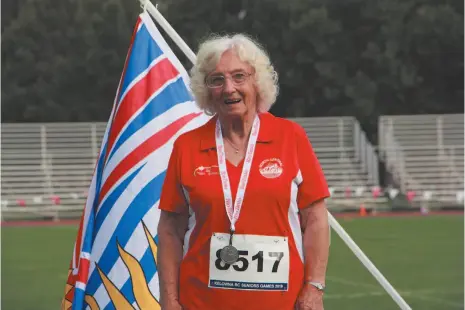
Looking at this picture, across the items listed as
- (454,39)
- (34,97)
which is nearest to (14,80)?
(34,97)

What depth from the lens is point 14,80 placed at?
33562 millimetres

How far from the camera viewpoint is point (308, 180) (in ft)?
11.0

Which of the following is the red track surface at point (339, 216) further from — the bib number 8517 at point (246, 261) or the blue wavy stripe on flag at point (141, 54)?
the bib number 8517 at point (246, 261)

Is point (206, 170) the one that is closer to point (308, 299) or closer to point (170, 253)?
point (170, 253)

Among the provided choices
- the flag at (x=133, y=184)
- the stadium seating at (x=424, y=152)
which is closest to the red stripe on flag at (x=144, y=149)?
the flag at (x=133, y=184)

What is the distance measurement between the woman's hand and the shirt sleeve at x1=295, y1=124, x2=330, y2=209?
28 centimetres

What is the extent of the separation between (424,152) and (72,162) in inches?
458

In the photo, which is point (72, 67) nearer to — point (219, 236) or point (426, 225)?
point (426, 225)

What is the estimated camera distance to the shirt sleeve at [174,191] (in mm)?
3412

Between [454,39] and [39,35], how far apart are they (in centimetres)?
1421

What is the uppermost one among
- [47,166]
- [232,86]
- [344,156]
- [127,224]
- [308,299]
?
[344,156]

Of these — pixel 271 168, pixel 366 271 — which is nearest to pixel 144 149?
pixel 271 168

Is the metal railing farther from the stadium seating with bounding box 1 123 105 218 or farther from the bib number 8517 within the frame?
the bib number 8517

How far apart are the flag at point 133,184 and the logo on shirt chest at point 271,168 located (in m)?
1.66
